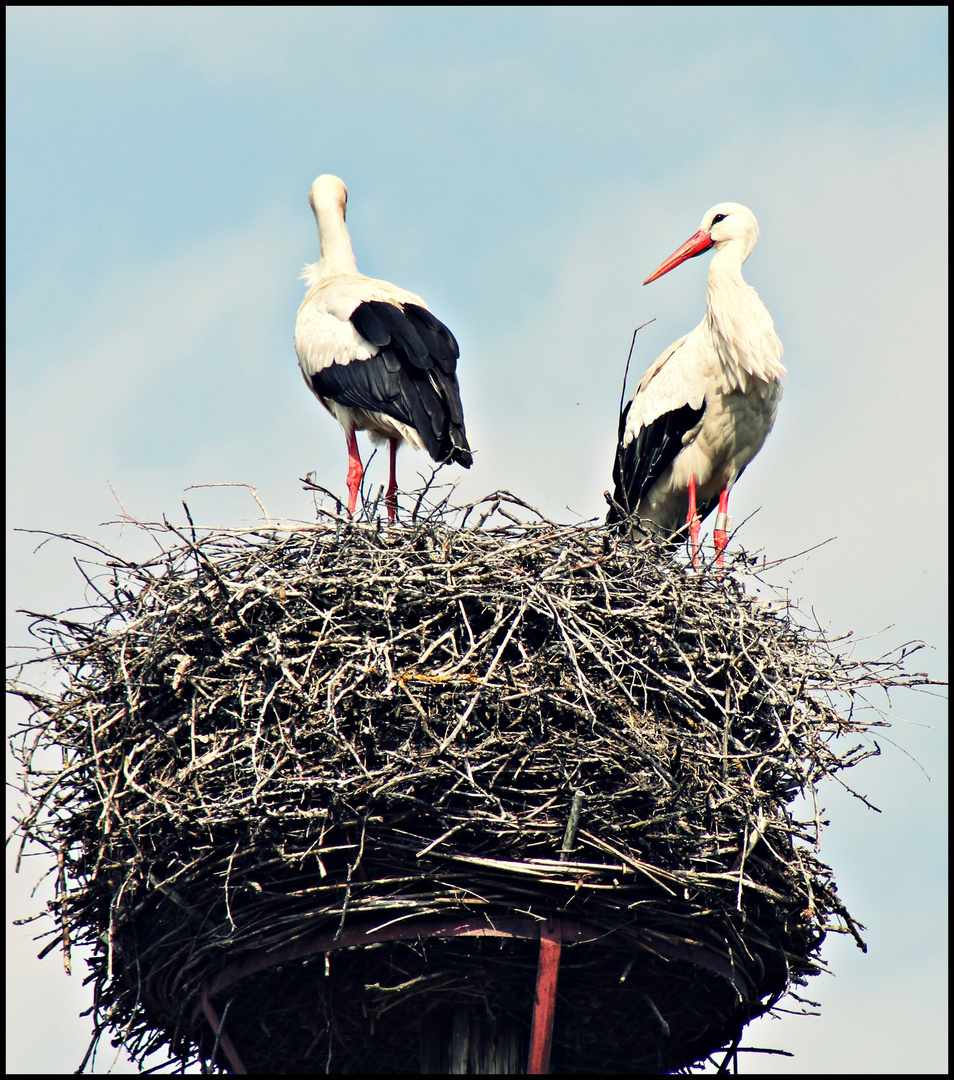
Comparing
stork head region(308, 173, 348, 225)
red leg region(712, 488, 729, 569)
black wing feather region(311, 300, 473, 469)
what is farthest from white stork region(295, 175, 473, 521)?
red leg region(712, 488, 729, 569)

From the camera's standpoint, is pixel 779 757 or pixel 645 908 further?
pixel 779 757

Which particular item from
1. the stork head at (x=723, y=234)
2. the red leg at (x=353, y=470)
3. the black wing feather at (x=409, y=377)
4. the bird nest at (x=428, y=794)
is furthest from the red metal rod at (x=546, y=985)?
the stork head at (x=723, y=234)

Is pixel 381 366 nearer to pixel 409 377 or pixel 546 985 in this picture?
pixel 409 377

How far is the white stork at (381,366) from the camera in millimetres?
7562

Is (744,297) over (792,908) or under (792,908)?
over

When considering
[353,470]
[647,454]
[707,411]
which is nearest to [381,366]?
[353,470]

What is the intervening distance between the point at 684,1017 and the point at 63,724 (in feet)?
7.87

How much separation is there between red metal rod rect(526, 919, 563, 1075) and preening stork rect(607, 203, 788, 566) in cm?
316

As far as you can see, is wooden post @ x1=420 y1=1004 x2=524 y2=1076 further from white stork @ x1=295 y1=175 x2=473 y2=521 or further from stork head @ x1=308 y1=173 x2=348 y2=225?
stork head @ x1=308 y1=173 x2=348 y2=225

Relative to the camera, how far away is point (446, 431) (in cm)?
750

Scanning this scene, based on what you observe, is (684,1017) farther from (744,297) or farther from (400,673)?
(744,297)

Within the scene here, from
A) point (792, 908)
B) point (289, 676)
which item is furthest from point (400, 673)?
point (792, 908)

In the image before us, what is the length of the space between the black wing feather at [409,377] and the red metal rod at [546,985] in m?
2.74

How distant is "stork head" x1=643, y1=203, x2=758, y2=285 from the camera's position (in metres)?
8.69
